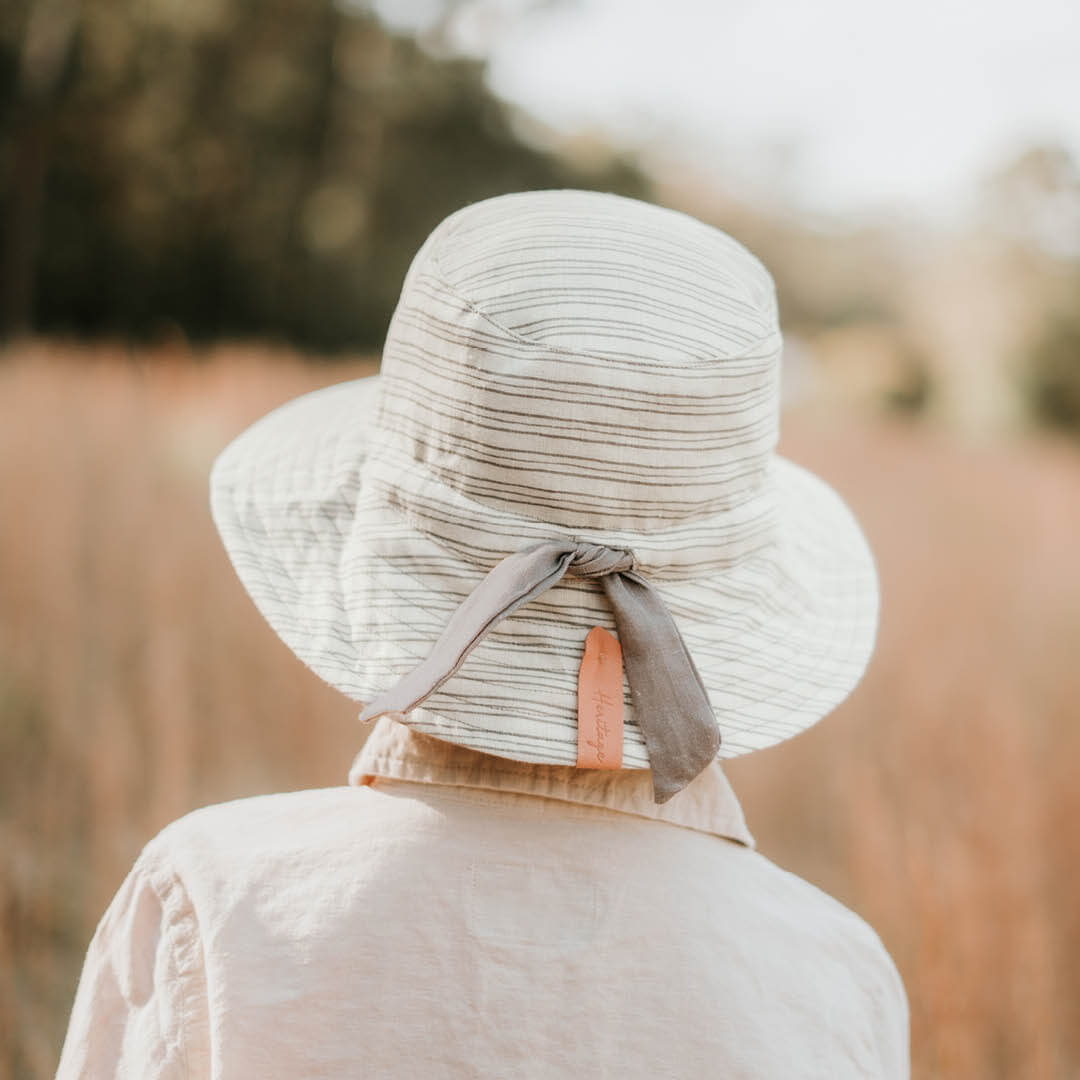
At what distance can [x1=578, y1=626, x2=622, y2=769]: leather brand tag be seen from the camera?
87 centimetres

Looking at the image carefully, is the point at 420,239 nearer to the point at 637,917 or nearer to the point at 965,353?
the point at 965,353

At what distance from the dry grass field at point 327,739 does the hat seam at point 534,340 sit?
1.48 m

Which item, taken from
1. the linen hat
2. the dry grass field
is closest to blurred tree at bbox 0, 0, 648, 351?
the dry grass field

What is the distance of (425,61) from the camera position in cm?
1287

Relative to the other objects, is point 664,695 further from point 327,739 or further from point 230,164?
point 230,164

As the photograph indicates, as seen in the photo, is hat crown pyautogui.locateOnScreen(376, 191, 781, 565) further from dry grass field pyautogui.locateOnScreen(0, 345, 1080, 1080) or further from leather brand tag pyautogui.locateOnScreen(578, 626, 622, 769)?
dry grass field pyautogui.locateOnScreen(0, 345, 1080, 1080)

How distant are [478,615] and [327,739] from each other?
234 cm

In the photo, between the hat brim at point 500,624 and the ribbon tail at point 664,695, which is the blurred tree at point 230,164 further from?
the ribbon tail at point 664,695

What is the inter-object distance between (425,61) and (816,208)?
908 cm

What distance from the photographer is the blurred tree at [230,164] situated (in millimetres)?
11555

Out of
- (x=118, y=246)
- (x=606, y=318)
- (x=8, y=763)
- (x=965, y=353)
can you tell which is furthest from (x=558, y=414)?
(x=965, y=353)

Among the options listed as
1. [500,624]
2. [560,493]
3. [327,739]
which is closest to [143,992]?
[500,624]

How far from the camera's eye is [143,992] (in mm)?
925

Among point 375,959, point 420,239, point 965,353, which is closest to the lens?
point 375,959
